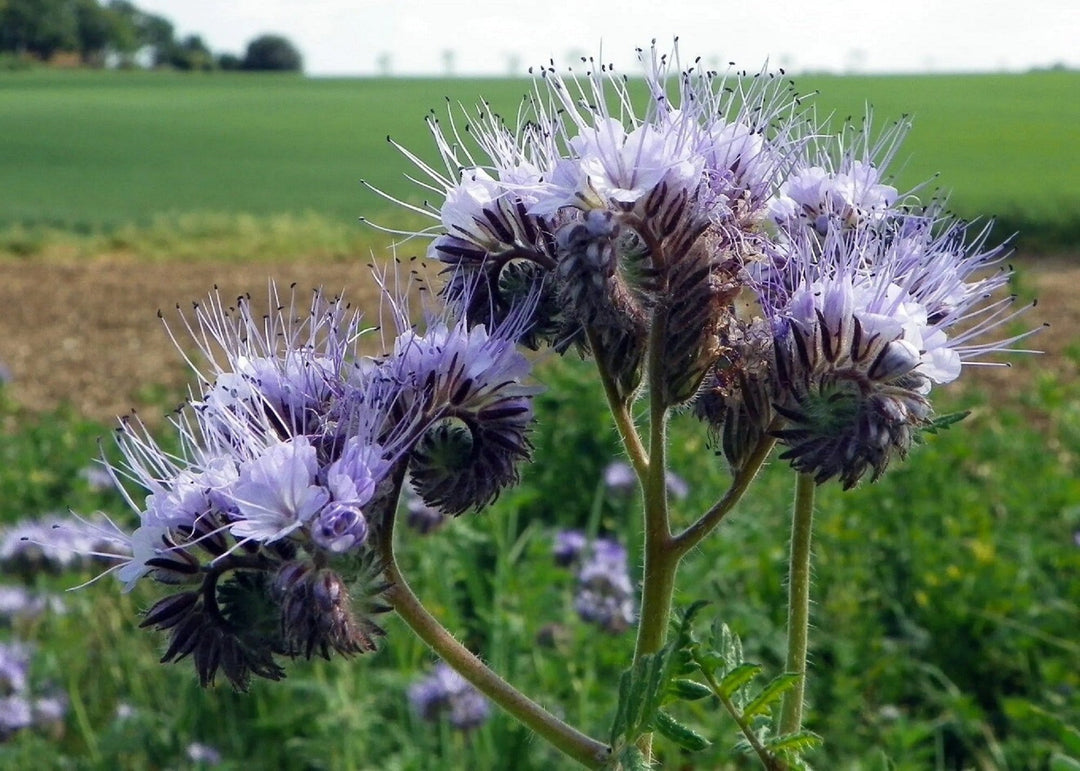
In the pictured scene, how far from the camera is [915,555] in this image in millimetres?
6133

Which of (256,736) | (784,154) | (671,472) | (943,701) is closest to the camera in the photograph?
(784,154)

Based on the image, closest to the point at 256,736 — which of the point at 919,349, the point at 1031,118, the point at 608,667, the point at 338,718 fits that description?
the point at 338,718

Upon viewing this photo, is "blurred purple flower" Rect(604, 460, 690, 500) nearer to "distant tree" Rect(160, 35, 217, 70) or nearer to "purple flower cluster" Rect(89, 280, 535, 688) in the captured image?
"purple flower cluster" Rect(89, 280, 535, 688)

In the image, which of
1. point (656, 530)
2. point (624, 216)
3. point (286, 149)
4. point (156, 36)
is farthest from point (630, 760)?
point (156, 36)

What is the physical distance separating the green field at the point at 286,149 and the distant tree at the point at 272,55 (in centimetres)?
2440

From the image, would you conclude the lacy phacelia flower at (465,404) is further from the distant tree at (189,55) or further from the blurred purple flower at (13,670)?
the distant tree at (189,55)

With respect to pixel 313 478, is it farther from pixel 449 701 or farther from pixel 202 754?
pixel 202 754

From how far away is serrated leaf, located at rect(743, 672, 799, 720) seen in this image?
1974 millimetres

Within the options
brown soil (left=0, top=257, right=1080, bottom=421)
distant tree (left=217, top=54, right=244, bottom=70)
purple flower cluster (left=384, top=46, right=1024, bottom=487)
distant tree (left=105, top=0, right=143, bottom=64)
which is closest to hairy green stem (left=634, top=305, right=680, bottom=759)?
purple flower cluster (left=384, top=46, right=1024, bottom=487)

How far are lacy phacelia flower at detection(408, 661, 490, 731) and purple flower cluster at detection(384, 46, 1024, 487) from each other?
2992 mm

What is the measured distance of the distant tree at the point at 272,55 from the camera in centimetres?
6700

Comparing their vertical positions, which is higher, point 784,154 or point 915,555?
point 784,154

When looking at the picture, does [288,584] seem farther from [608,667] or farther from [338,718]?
[608,667]

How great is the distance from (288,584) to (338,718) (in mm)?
2953
